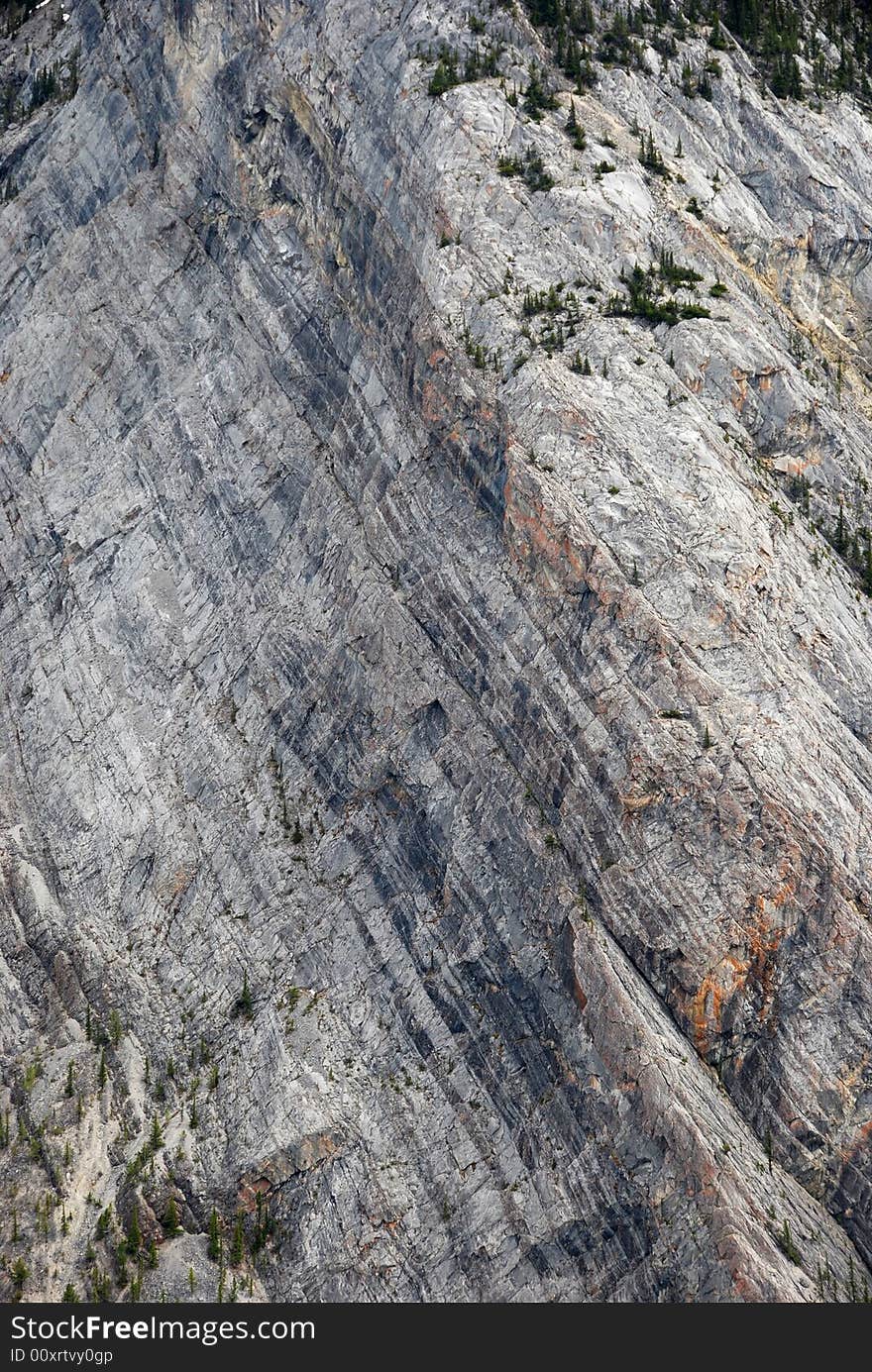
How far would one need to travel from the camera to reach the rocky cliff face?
5028 cm

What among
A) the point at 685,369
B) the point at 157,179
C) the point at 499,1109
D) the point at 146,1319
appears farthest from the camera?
the point at 157,179

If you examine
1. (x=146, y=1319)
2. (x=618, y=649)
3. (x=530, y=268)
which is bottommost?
(x=146, y=1319)

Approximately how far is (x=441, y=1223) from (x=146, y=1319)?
7764 millimetres

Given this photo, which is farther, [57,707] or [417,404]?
[57,707]

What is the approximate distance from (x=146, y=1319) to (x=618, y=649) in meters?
20.6

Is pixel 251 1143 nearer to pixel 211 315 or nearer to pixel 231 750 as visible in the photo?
pixel 231 750

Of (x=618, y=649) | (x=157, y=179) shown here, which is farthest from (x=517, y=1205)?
(x=157, y=179)

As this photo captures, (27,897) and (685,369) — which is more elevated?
(685,369)

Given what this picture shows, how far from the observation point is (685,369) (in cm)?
5894

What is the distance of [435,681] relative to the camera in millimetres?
56969

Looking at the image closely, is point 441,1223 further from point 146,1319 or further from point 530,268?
point 530,268

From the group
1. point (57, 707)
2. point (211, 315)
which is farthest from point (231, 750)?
point (211, 315)

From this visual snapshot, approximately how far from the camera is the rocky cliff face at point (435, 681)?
165ft

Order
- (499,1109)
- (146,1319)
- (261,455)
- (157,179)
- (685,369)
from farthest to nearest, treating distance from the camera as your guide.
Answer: (157,179) → (261,455) → (685,369) → (499,1109) → (146,1319)
